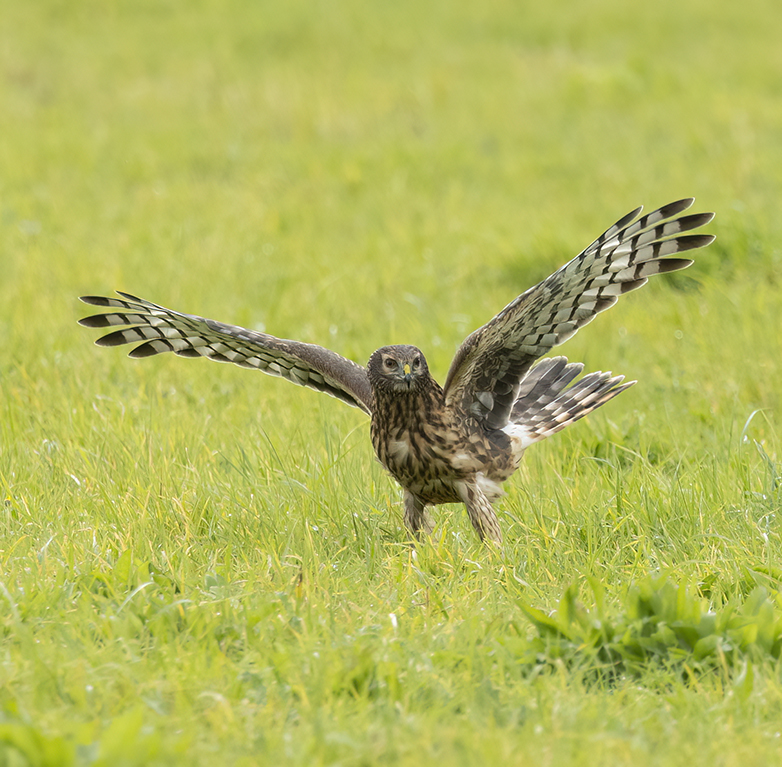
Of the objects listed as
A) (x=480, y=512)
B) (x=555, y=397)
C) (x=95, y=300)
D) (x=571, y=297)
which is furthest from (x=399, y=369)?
(x=95, y=300)

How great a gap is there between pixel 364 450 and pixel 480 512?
133cm

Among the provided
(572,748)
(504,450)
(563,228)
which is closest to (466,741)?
(572,748)

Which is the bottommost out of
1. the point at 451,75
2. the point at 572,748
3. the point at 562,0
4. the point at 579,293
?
the point at 572,748

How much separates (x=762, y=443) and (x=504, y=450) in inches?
53.7

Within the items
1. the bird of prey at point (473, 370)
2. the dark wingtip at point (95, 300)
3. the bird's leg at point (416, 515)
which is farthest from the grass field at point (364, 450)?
the dark wingtip at point (95, 300)

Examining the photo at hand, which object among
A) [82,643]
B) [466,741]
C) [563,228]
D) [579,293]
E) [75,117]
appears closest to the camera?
[466,741]

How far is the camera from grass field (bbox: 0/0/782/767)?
3.28 m

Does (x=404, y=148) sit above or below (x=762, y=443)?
above

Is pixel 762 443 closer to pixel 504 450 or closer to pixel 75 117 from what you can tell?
pixel 504 450

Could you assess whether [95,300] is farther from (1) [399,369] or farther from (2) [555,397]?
(2) [555,397]

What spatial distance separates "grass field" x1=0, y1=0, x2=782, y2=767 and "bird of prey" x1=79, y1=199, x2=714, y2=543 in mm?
250

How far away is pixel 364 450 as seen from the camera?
5969mm

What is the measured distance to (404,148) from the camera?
12914 millimetres

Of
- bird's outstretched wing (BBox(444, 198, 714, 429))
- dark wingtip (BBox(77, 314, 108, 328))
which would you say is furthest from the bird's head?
dark wingtip (BBox(77, 314, 108, 328))
